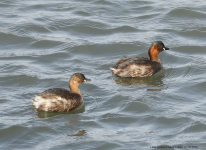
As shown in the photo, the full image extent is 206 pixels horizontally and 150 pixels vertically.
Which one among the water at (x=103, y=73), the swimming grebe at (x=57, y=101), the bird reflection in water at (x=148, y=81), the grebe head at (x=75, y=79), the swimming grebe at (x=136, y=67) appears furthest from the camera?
the swimming grebe at (x=136, y=67)

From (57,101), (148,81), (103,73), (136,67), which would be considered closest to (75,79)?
(57,101)

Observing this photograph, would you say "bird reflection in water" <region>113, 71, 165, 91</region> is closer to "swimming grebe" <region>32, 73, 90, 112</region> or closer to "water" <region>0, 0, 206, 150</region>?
"water" <region>0, 0, 206, 150</region>

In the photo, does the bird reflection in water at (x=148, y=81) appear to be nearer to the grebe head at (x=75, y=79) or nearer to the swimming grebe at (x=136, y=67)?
the swimming grebe at (x=136, y=67)

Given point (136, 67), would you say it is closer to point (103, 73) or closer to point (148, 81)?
point (148, 81)

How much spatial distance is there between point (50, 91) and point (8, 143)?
1.36 m

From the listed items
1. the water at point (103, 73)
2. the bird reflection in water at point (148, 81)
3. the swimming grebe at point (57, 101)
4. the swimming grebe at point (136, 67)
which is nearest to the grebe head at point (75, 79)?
the swimming grebe at point (57, 101)

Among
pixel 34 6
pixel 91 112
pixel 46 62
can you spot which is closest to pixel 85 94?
pixel 91 112

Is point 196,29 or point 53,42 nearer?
point 53,42

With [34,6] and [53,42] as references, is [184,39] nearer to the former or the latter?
[53,42]

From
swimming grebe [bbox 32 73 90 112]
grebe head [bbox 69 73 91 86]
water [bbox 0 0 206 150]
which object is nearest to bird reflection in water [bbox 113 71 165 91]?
water [bbox 0 0 206 150]

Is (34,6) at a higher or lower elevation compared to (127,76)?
higher

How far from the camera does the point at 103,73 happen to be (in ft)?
32.9

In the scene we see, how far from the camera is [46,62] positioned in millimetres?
10562

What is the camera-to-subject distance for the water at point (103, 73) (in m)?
7.27
